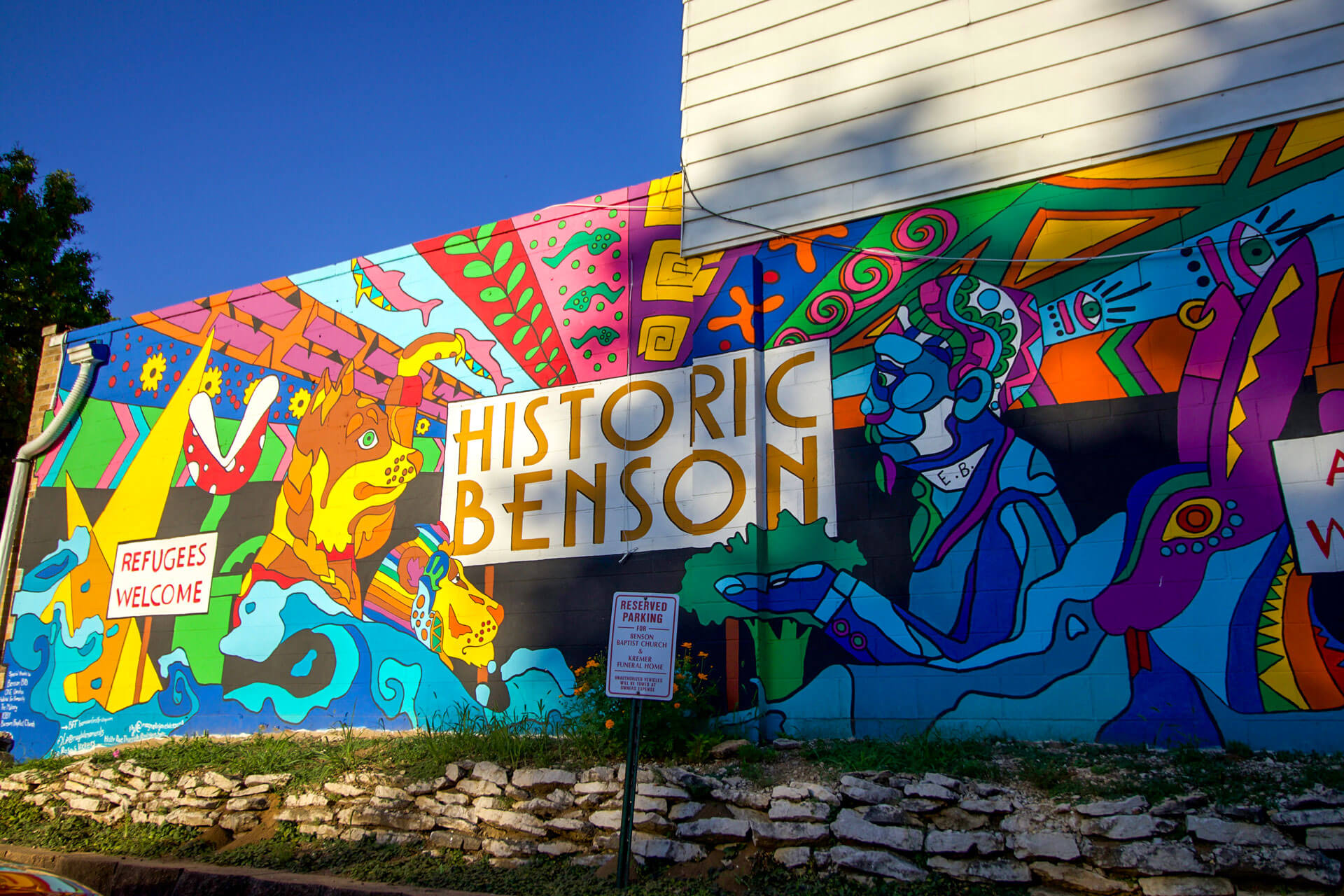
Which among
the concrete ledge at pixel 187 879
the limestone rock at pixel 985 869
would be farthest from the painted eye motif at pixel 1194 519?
the concrete ledge at pixel 187 879

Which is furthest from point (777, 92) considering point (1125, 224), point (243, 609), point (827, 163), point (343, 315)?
point (243, 609)

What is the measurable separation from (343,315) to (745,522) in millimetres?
5567

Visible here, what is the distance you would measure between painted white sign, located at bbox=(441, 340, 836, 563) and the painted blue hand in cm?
41

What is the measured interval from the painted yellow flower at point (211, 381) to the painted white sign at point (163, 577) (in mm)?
1742

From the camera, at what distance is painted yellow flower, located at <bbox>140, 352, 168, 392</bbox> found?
12109 mm

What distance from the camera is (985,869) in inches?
218

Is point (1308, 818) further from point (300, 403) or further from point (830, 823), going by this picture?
point (300, 403)

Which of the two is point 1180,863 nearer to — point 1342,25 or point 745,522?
point 745,522

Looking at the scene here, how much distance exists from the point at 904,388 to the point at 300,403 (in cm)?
684

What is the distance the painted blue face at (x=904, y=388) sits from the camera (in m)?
7.82

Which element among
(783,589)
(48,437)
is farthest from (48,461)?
(783,589)

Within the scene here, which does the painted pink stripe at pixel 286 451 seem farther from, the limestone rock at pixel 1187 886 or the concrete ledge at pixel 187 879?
the limestone rock at pixel 1187 886

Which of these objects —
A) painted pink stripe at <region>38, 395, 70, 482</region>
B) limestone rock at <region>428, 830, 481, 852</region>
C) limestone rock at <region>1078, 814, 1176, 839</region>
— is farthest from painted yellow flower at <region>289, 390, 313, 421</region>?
limestone rock at <region>1078, 814, 1176, 839</region>

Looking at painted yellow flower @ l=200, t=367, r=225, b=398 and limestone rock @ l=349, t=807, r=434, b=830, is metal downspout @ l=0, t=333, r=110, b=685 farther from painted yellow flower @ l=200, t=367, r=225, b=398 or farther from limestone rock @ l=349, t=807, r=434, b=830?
limestone rock @ l=349, t=807, r=434, b=830
